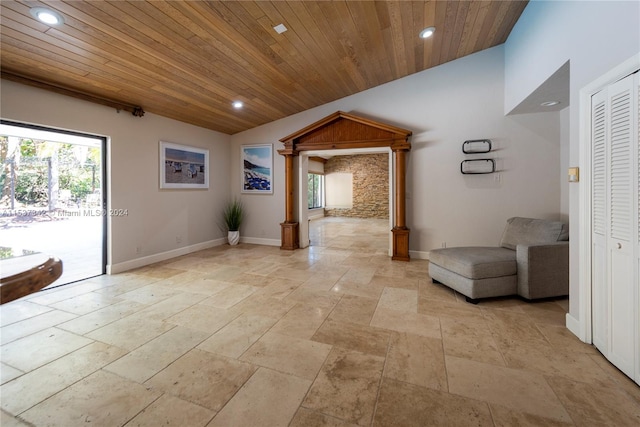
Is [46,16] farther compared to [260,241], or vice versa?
[260,241]

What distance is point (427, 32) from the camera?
351 centimetres

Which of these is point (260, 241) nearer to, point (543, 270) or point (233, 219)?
point (233, 219)

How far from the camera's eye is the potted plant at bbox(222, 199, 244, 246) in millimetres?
5996

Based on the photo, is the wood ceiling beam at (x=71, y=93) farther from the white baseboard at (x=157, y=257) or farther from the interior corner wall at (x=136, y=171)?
the white baseboard at (x=157, y=257)

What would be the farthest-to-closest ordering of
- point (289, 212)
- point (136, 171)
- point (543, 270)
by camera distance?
point (289, 212), point (136, 171), point (543, 270)

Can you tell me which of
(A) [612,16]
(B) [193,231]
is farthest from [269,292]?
(A) [612,16]

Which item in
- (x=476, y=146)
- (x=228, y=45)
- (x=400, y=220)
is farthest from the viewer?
(x=400, y=220)

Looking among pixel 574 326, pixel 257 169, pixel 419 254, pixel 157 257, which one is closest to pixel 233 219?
pixel 257 169

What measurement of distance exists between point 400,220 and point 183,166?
4.18 metres

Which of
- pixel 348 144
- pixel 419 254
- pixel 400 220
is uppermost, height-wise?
pixel 348 144

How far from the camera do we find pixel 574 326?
7.38 ft

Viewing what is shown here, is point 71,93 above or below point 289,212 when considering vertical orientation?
above

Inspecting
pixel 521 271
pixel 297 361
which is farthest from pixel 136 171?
pixel 521 271

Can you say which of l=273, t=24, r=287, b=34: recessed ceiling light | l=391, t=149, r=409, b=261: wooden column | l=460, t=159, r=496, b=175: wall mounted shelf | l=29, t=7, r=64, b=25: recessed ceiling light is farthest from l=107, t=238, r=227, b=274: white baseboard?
l=460, t=159, r=496, b=175: wall mounted shelf
